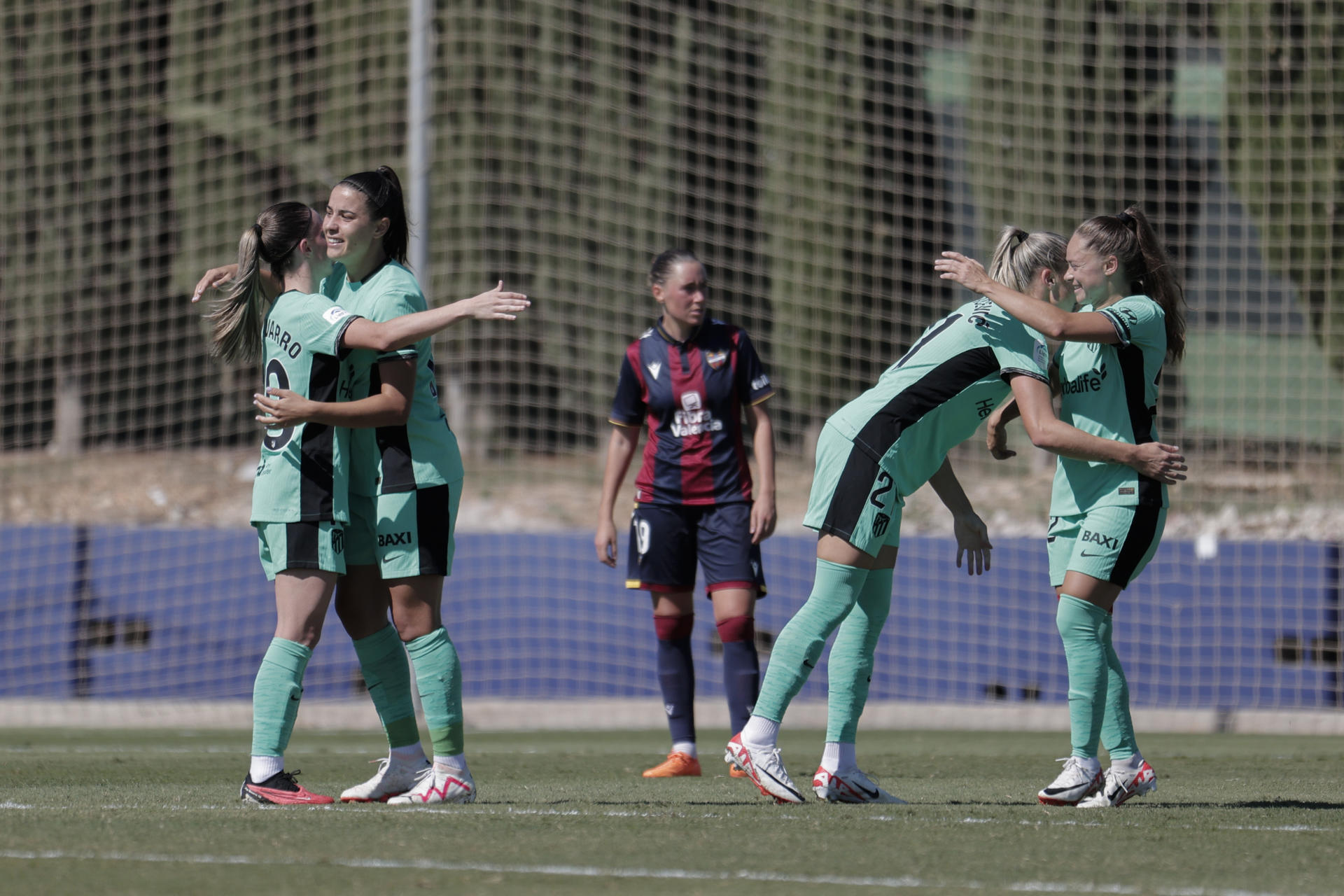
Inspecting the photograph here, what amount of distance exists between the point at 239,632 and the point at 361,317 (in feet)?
20.9

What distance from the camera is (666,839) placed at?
139 inches

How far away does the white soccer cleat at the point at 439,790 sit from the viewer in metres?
4.19

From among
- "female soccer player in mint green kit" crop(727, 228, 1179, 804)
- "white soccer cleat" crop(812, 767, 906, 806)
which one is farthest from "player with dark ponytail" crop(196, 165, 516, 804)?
"white soccer cleat" crop(812, 767, 906, 806)

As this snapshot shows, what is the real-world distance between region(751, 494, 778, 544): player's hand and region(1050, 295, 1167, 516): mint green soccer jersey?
1736 millimetres

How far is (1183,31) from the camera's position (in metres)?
12.4

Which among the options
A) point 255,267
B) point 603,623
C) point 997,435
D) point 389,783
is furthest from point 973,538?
point 603,623

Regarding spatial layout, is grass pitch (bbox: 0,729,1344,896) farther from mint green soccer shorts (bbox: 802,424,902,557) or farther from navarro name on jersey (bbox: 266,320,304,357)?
navarro name on jersey (bbox: 266,320,304,357)

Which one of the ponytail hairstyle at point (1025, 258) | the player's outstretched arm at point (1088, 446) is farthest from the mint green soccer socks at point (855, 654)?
the ponytail hairstyle at point (1025, 258)

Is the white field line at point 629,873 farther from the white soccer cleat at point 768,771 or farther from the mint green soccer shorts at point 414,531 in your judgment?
the white soccer cleat at point 768,771

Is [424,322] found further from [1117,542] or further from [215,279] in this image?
[1117,542]

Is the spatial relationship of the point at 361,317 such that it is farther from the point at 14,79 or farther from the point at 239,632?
A: the point at 14,79

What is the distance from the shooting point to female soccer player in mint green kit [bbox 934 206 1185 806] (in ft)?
14.1

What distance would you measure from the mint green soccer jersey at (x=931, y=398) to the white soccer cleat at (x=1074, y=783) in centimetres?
86

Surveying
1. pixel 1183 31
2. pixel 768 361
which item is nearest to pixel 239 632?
pixel 768 361
